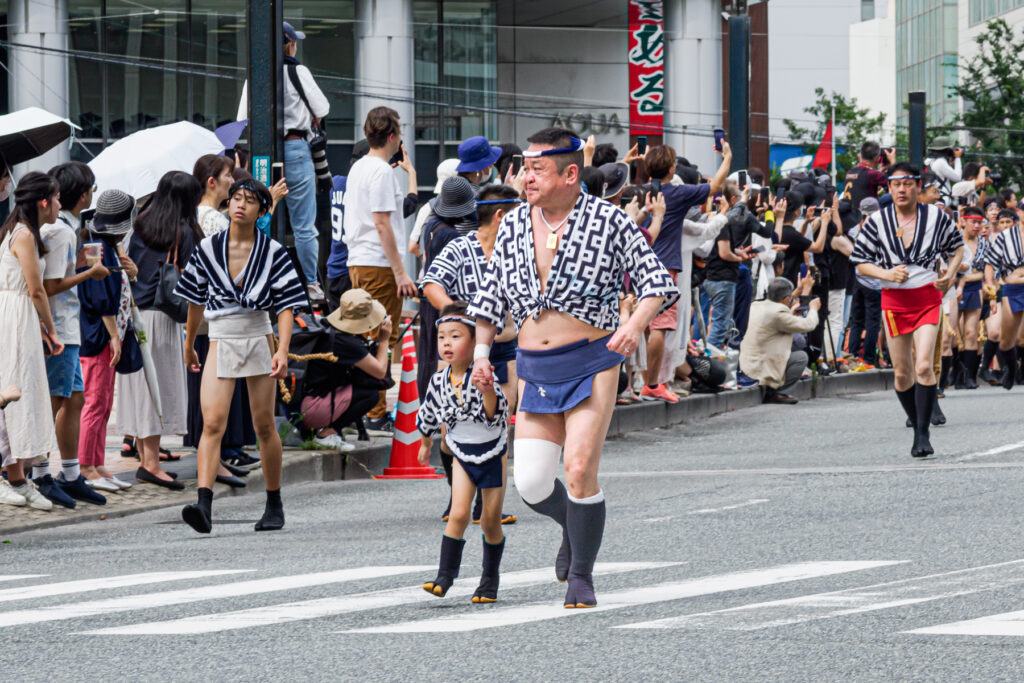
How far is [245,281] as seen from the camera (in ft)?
30.5

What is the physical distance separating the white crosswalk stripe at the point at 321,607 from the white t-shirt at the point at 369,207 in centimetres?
527

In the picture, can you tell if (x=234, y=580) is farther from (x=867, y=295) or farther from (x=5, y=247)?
(x=867, y=295)

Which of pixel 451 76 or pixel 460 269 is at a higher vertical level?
pixel 451 76

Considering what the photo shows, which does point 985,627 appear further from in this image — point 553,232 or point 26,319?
point 26,319

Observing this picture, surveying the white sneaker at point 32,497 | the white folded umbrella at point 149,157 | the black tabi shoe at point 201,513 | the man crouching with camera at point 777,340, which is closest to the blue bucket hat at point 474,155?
the white folded umbrella at point 149,157

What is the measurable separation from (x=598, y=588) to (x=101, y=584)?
7.63 feet

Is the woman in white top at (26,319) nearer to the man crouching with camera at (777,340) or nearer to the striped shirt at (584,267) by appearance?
the striped shirt at (584,267)

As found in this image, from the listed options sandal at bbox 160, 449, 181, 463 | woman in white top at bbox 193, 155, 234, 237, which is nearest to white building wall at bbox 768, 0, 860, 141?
sandal at bbox 160, 449, 181, 463

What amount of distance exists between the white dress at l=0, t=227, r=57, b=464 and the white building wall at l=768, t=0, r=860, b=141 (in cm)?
8378

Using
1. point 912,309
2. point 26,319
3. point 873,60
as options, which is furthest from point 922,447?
point 873,60

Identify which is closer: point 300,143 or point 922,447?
point 922,447

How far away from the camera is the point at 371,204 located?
12.5 meters

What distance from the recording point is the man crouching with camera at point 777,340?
1720cm

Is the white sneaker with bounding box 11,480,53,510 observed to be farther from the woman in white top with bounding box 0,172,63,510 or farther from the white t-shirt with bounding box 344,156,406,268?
the white t-shirt with bounding box 344,156,406,268
